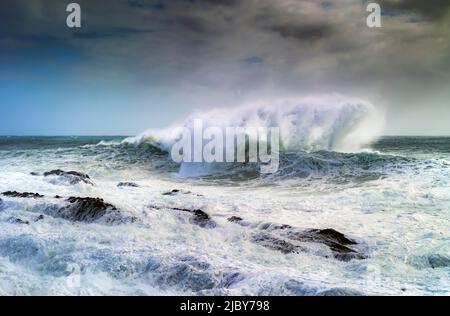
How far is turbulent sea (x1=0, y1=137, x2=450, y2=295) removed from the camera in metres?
3.43

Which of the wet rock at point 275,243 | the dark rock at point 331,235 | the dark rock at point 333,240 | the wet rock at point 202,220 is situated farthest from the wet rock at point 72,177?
the dark rock at point 331,235

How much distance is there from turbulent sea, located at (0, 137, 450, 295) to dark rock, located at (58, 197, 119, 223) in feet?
0.35

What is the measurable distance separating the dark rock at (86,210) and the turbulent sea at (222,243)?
0.35 feet

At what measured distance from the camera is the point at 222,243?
465cm

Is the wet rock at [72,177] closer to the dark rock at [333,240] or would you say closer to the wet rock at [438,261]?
the dark rock at [333,240]

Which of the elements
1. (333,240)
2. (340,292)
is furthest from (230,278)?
(333,240)

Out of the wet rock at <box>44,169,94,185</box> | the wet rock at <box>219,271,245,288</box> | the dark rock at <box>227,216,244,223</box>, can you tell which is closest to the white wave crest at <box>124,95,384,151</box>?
the wet rock at <box>44,169,94,185</box>

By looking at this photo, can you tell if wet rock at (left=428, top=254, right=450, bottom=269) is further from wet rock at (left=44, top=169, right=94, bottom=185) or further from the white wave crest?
the white wave crest

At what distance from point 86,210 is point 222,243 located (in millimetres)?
2090

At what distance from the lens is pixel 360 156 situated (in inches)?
502

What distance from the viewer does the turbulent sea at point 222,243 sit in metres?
3.43

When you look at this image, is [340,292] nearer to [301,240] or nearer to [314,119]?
[301,240]

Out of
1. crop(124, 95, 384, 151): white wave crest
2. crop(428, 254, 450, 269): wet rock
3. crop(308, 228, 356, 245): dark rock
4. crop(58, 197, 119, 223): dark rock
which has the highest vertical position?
crop(124, 95, 384, 151): white wave crest

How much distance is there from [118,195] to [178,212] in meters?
2.35
